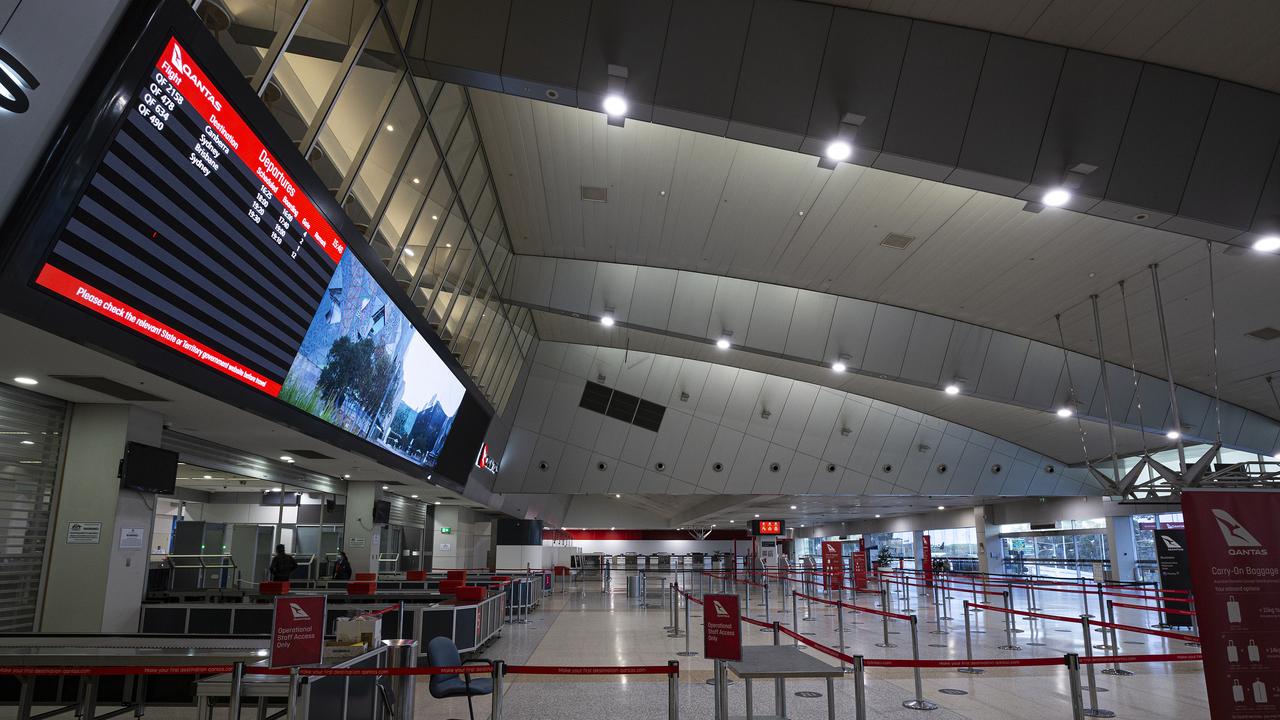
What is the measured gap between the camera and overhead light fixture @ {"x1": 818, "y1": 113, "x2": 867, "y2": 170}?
22.9ft

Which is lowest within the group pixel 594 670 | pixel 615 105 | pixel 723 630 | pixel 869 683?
pixel 869 683

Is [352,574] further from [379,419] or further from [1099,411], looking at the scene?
[1099,411]

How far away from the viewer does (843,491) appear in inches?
958

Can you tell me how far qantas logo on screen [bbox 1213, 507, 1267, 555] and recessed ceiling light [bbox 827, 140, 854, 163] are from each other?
4.45 metres

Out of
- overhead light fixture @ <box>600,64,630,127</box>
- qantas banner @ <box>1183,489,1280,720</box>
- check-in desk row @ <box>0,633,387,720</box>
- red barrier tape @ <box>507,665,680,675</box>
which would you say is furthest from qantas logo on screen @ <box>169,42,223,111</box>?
qantas banner @ <box>1183,489,1280,720</box>

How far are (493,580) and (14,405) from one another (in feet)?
43.5

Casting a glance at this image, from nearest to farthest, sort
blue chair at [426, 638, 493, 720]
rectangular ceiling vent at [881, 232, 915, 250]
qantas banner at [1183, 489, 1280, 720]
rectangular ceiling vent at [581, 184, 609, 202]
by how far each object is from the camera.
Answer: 1. qantas banner at [1183, 489, 1280, 720]
2. blue chair at [426, 638, 493, 720]
3. rectangular ceiling vent at [881, 232, 915, 250]
4. rectangular ceiling vent at [581, 184, 609, 202]

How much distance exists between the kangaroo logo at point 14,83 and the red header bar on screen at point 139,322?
3.19 ft

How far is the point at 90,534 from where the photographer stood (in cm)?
817

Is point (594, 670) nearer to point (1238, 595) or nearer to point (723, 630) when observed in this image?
point (723, 630)

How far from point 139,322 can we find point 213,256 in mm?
766

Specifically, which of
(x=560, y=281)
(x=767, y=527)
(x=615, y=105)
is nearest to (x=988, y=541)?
(x=767, y=527)

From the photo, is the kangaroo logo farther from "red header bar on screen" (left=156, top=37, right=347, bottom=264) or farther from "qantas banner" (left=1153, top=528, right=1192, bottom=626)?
"qantas banner" (left=1153, top=528, right=1192, bottom=626)

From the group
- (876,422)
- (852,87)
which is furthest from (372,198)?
(876,422)
